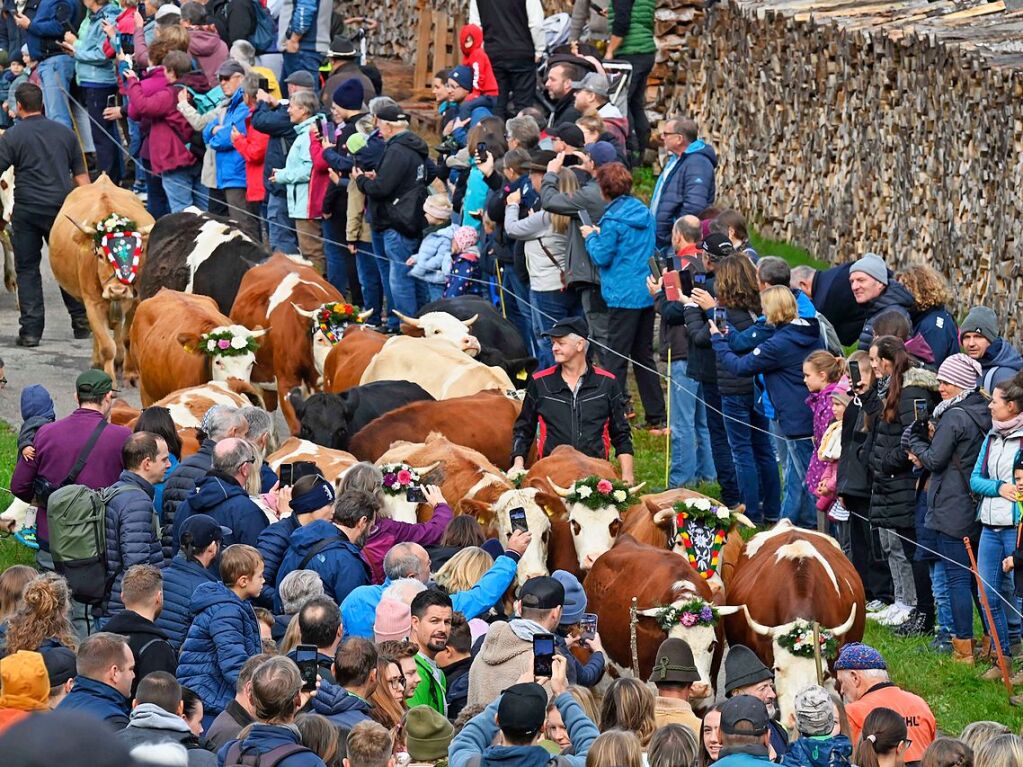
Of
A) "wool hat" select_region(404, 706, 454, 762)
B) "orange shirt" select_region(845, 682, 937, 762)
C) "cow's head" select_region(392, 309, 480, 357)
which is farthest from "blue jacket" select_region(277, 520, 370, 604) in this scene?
"cow's head" select_region(392, 309, 480, 357)

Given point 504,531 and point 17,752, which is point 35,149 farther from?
point 17,752

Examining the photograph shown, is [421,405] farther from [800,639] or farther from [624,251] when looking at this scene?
[800,639]

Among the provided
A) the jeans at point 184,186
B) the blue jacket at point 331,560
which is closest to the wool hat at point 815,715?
the blue jacket at point 331,560

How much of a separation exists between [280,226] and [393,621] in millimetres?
11089

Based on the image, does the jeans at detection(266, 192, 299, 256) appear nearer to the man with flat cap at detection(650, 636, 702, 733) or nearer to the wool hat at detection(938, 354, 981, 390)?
the wool hat at detection(938, 354, 981, 390)

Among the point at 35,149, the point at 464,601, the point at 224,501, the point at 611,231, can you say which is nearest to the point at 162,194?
the point at 35,149

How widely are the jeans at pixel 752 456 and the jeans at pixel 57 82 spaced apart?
38.8 ft

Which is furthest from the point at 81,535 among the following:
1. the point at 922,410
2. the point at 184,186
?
the point at 184,186

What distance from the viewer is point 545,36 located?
20.3m

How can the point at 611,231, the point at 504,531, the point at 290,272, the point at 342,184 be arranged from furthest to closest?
1. the point at 342,184
2. the point at 290,272
3. the point at 611,231
4. the point at 504,531

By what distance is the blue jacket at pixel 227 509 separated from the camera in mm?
9828

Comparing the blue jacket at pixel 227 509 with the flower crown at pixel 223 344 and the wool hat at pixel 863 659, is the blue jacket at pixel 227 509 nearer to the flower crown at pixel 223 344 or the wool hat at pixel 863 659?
the wool hat at pixel 863 659

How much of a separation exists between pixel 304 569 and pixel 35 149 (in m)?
9.53

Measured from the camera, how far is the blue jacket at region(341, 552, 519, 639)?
8586mm
